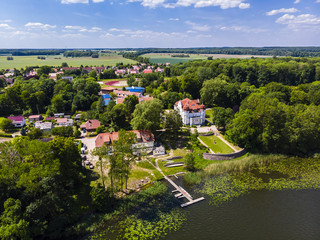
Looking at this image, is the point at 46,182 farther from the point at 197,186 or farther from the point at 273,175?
the point at 273,175

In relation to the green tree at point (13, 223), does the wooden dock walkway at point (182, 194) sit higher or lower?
lower

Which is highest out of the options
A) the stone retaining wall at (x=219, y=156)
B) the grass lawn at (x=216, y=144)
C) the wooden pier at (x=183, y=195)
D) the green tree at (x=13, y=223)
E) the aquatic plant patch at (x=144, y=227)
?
the green tree at (x=13, y=223)

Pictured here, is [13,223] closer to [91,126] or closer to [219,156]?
[219,156]

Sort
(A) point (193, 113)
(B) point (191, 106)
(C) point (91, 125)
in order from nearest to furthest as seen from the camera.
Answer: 1. (C) point (91, 125)
2. (A) point (193, 113)
3. (B) point (191, 106)

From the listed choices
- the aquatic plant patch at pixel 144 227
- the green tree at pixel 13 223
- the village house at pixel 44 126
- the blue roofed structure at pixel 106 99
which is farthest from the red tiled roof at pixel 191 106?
the green tree at pixel 13 223

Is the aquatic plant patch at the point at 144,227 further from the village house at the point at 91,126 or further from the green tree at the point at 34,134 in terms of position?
the green tree at the point at 34,134

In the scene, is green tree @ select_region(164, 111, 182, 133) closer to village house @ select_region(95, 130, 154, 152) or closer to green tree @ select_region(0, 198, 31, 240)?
village house @ select_region(95, 130, 154, 152)

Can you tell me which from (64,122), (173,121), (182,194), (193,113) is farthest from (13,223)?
(193,113)
